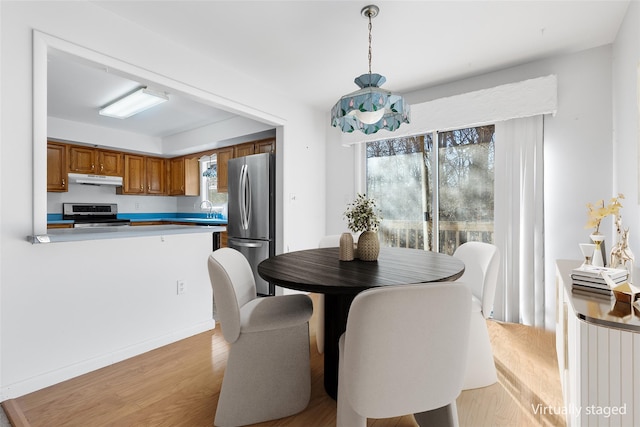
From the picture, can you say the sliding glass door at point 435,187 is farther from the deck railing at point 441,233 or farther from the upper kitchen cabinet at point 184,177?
the upper kitchen cabinet at point 184,177

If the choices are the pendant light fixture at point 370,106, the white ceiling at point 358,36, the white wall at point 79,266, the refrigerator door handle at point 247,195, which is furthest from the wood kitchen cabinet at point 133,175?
the pendant light fixture at point 370,106

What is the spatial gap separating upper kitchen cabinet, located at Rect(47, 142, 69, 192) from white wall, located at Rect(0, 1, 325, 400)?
336 cm

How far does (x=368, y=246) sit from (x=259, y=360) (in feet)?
2.90

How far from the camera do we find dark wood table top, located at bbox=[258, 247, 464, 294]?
134 cm

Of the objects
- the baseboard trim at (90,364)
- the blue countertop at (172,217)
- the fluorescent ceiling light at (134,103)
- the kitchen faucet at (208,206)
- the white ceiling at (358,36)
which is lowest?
the baseboard trim at (90,364)

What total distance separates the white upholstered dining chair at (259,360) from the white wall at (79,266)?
112cm

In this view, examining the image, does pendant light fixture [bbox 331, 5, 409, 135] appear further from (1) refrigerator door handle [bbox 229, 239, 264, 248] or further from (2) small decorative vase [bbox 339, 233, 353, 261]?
(1) refrigerator door handle [bbox 229, 239, 264, 248]

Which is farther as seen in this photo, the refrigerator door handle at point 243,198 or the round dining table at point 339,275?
the refrigerator door handle at point 243,198

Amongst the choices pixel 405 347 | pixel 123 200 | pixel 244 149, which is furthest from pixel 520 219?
pixel 123 200

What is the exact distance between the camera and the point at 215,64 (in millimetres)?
2895

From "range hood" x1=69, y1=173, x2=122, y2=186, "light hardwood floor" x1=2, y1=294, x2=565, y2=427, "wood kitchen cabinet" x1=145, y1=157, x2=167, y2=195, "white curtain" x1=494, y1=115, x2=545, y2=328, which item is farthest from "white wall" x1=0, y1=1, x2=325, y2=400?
"wood kitchen cabinet" x1=145, y1=157, x2=167, y2=195

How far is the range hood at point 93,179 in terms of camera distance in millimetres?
4758

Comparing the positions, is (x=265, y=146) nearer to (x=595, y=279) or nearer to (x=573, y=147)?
(x=573, y=147)

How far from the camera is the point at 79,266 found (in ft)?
6.86
